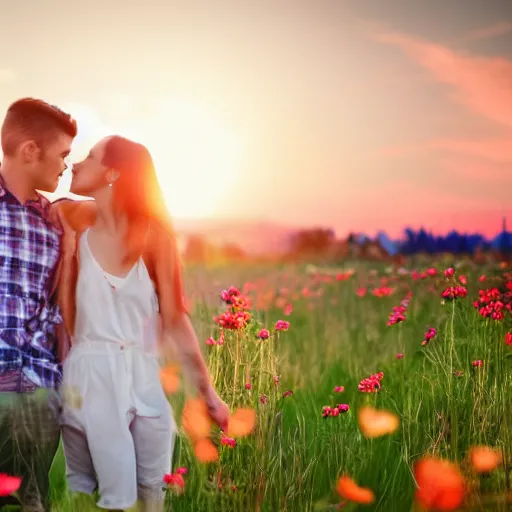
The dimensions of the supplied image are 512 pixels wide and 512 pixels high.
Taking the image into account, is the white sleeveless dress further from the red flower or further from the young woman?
the red flower

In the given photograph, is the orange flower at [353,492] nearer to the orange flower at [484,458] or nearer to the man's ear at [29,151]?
the orange flower at [484,458]

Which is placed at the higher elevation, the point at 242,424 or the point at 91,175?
the point at 91,175

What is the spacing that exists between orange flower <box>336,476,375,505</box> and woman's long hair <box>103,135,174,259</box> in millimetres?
975

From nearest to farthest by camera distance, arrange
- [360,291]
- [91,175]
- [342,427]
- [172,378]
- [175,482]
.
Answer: [175,482], [91,175], [342,427], [172,378], [360,291]

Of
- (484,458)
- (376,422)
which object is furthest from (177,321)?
(484,458)

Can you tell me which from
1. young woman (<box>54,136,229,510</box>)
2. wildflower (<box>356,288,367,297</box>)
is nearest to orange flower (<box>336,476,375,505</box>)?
young woman (<box>54,136,229,510</box>)

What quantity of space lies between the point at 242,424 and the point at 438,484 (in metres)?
0.68

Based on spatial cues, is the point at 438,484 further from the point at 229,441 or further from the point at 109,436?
the point at 109,436

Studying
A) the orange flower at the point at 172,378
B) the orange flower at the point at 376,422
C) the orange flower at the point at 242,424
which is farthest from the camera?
the orange flower at the point at 172,378

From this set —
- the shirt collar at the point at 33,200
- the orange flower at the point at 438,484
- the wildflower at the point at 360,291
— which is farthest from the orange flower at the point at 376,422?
the wildflower at the point at 360,291

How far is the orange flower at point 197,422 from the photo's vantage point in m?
2.36

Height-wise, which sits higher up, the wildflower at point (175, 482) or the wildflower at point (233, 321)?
the wildflower at point (233, 321)

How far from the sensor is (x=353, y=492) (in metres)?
2.32

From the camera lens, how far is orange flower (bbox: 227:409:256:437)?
2236mm
